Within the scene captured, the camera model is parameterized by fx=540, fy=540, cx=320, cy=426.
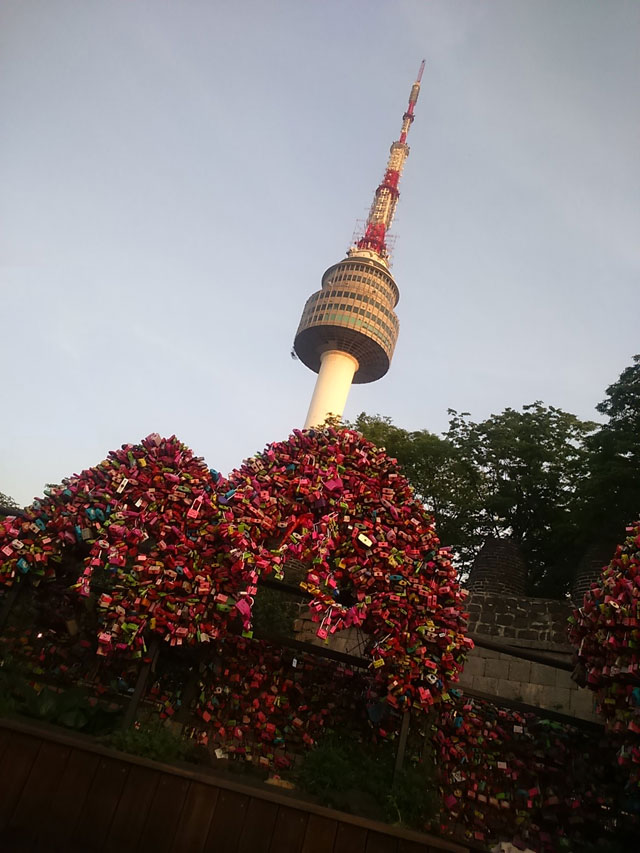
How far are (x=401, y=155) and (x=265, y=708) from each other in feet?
328

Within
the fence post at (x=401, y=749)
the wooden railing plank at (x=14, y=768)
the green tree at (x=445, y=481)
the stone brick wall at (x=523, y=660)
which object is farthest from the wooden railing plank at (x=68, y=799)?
the green tree at (x=445, y=481)

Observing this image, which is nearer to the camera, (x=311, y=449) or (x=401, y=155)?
(x=311, y=449)

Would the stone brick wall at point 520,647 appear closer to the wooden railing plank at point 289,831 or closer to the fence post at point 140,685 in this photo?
the fence post at point 140,685

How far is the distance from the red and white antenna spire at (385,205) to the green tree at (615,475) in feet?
227

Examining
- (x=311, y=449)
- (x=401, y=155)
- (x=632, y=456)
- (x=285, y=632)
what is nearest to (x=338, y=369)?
(x=401, y=155)

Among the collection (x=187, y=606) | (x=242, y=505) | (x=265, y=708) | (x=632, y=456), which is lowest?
(x=265, y=708)

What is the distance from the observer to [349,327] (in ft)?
246

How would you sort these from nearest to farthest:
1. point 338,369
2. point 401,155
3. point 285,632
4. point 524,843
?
point 524,843, point 285,632, point 338,369, point 401,155

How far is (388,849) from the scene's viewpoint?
488 cm

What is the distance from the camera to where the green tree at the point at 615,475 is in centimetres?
1938

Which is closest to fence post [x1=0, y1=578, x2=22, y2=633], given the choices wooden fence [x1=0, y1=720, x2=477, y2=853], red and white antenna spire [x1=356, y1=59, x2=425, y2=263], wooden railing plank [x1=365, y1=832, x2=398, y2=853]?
wooden fence [x1=0, y1=720, x2=477, y2=853]

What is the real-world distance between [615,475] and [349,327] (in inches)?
2292

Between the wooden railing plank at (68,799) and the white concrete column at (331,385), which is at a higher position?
the white concrete column at (331,385)

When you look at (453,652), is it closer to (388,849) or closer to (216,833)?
(388,849)
